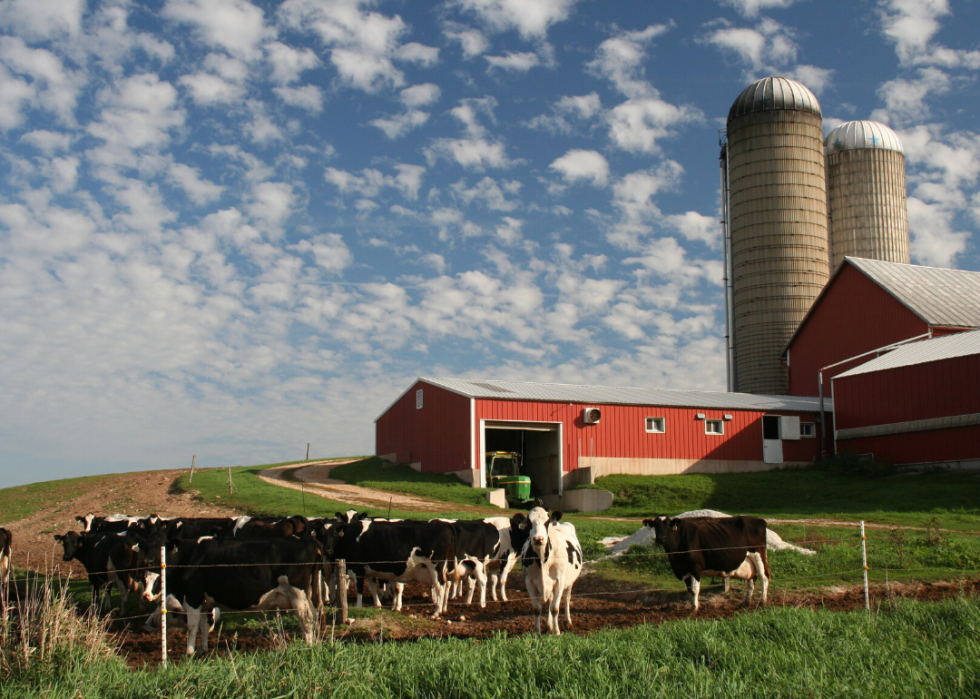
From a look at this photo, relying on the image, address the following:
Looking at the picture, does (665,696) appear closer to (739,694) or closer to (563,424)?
(739,694)

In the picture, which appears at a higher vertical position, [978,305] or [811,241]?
[811,241]

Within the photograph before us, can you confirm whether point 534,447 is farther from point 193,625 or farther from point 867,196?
point 867,196

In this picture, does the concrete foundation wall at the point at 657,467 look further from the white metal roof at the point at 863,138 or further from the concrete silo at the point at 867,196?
the white metal roof at the point at 863,138

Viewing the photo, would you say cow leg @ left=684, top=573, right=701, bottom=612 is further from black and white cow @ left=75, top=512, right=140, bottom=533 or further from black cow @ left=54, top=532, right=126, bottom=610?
black and white cow @ left=75, top=512, right=140, bottom=533

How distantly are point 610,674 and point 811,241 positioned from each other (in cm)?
4520

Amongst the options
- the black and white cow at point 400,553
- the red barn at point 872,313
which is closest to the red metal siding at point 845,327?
the red barn at point 872,313

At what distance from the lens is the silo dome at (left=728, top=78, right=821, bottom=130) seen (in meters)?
48.6

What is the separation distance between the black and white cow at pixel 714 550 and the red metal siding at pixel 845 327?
29.7 meters

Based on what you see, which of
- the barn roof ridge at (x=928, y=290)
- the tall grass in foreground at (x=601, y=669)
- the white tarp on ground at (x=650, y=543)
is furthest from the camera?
the barn roof ridge at (x=928, y=290)

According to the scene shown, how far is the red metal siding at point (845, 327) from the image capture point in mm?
39125

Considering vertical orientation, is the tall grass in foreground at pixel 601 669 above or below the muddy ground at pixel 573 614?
above

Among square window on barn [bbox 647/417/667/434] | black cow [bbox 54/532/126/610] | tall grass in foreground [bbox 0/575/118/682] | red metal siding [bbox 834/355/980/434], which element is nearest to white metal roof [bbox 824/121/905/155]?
red metal siding [bbox 834/355/980/434]

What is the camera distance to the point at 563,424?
34.9 meters

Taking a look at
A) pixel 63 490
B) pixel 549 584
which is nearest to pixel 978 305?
pixel 549 584
